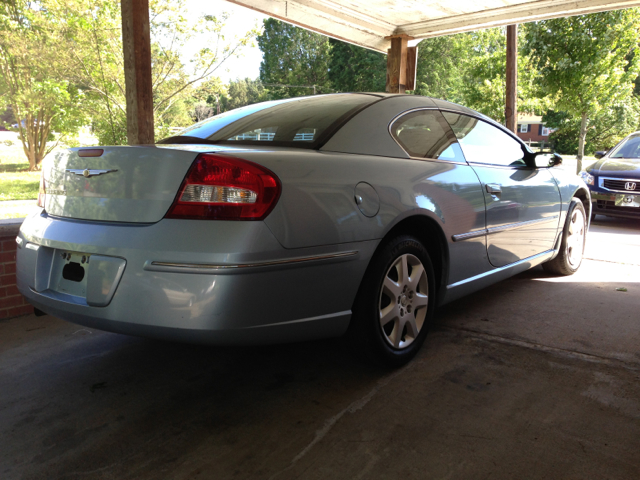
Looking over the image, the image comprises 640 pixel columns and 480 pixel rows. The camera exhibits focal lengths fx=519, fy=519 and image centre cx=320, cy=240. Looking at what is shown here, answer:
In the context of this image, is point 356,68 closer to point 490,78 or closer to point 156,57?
point 490,78

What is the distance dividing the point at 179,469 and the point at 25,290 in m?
1.21

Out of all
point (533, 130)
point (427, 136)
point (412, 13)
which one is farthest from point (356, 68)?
point (427, 136)

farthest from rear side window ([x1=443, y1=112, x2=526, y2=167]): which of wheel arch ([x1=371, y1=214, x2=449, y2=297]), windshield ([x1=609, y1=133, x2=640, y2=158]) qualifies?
windshield ([x1=609, y1=133, x2=640, y2=158])

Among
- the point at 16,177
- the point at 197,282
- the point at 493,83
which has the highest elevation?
the point at 493,83

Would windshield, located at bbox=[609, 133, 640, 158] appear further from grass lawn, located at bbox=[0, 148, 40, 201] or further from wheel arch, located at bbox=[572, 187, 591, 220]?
grass lawn, located at bbox=[0, 148, 40, 201]

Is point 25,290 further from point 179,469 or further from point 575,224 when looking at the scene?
point 575,224

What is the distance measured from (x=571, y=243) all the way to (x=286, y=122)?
3225mm

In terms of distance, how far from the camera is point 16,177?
11.5m

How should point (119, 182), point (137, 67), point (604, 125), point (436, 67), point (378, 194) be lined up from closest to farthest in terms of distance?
1. point (119, 182)
2. point (378, 194)
3. point (137, 67)
4. point (604, 125)
5. point (436, 67)

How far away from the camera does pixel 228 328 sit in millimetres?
2000

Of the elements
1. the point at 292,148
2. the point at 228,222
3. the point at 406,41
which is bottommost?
the point at 228,222

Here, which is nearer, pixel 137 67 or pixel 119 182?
pixel 119 182

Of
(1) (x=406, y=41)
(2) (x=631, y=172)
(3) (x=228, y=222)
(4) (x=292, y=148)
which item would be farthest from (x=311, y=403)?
(2) (x=631, y=172)

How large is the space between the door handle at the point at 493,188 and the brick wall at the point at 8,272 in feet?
10.3
